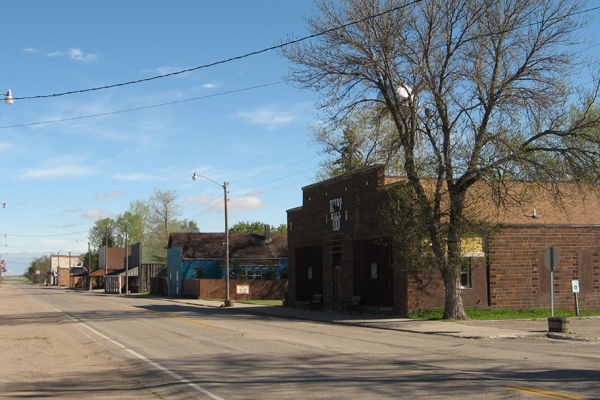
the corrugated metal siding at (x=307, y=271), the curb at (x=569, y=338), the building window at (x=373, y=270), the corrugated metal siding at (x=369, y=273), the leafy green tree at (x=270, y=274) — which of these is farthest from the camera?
the leafy green tree at (x=270, y=274)

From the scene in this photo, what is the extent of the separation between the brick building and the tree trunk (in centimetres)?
128

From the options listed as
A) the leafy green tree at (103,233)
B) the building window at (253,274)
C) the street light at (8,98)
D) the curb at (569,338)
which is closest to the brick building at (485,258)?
the curb at (569,338)

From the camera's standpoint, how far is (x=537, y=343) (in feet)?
52.6

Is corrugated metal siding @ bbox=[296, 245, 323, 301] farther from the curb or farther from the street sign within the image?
the curb

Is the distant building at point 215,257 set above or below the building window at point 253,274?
above

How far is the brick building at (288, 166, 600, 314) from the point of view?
2566 cm

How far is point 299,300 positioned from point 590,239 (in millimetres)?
16212

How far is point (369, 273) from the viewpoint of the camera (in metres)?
27.9

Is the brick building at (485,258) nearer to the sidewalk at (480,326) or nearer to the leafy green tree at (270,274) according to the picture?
the sidewalk at (480,326)

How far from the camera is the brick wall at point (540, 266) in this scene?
86.0 ft

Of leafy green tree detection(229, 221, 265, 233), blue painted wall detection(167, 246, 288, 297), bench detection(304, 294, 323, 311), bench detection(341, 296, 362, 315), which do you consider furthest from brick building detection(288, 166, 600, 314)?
leafy green tree detection(229, 221, 265, 233)

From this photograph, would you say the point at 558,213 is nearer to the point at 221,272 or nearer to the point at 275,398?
the point at 275,398

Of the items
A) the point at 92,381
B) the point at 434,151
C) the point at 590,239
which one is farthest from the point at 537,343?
the point at 590,239

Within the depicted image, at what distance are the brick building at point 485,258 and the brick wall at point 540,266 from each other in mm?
45
